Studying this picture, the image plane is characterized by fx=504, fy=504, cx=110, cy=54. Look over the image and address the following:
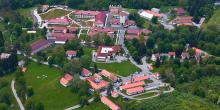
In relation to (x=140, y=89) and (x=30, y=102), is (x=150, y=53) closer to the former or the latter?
(x=140, y=89)

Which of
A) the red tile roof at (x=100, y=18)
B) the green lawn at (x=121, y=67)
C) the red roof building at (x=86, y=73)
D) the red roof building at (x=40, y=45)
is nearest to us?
the red roof building at (x=86, y=73)

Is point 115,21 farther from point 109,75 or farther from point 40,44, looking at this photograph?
point 109,75

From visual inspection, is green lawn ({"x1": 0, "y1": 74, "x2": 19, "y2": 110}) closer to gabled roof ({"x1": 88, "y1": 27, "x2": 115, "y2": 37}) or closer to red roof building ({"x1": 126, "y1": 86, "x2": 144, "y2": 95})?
red roof building ({"x1": 126, "y1": 86, "x2": 144, "y2": 95})

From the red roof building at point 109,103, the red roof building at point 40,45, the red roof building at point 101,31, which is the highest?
the red roof building at point 101,31

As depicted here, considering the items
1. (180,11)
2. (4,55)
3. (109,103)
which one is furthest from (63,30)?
(109,103)

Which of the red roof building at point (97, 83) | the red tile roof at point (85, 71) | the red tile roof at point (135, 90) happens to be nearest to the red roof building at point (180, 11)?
the red tile roof at point (85, 71)

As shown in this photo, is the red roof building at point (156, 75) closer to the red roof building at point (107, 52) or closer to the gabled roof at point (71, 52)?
the red roof building at point (107, 52)

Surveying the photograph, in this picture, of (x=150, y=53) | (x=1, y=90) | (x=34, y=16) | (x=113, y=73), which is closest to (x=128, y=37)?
(x=150, y=53)
